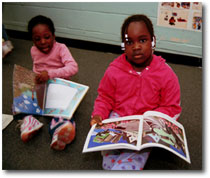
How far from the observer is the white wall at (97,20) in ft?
5.65

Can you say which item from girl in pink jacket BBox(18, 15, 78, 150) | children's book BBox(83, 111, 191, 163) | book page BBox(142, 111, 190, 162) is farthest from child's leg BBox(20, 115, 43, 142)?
book page BBox(142, 111, 190, 162)

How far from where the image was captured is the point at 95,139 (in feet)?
2.77

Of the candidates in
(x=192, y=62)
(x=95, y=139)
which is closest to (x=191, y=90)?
Answer: (x=192, y=62)

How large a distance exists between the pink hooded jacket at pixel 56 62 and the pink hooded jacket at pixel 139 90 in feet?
1.12

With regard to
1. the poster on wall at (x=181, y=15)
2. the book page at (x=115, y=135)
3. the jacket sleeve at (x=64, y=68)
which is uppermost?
the poster on wall at (x=181, y=15)

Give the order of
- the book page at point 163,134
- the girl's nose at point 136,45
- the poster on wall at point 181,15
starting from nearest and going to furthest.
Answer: the book page at point 163,134 → the girl's nose at point 136,45 → the poster on wall at point 181,15

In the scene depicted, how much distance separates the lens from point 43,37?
1.21 m

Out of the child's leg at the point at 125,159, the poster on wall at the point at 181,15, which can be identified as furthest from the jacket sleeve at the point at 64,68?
the poster on wall at the point at 181,15

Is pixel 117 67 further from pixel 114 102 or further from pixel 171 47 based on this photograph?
pixel 171 47

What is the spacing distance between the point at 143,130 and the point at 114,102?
29cm

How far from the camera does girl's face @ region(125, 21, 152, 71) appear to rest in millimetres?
858

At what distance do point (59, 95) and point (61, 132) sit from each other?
0.25m

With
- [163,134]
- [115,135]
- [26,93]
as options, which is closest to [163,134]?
[163,134]

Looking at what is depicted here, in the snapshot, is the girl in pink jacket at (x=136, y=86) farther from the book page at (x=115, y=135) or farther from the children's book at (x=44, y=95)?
the children's book at (x=44, y=95)
